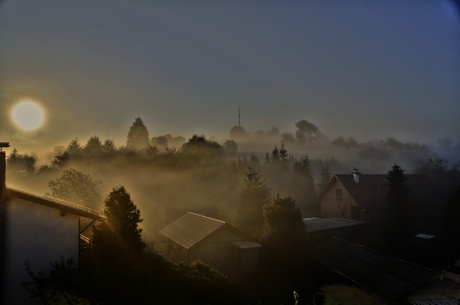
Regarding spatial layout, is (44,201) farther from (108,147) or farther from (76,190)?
(108,147)

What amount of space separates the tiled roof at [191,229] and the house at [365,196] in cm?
2257

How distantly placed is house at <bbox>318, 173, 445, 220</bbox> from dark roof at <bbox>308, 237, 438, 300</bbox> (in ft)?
56.1

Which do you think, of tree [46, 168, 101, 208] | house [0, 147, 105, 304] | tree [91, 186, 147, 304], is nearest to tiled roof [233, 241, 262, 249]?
tree [91, 186, 147, 304]

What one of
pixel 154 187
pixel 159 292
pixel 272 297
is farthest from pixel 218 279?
pixel 154 187

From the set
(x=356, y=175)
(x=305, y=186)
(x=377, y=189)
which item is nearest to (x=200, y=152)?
(x=305, y=186)

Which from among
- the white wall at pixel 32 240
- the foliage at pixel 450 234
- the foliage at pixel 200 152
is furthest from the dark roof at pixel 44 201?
the foliage at pixel 200 152

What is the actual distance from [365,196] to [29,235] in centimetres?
3873

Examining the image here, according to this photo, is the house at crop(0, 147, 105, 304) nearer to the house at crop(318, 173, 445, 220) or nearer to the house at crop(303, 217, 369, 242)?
the house at crop(303, 217, 369, 242)

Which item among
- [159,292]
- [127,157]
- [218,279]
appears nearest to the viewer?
[159,292]

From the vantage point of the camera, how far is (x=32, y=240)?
11.5m

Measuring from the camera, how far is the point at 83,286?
11203 millimetres

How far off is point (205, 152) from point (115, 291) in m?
47.1

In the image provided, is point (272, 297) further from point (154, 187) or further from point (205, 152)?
point (205, 152)

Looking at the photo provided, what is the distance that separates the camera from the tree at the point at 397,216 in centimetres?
3180
